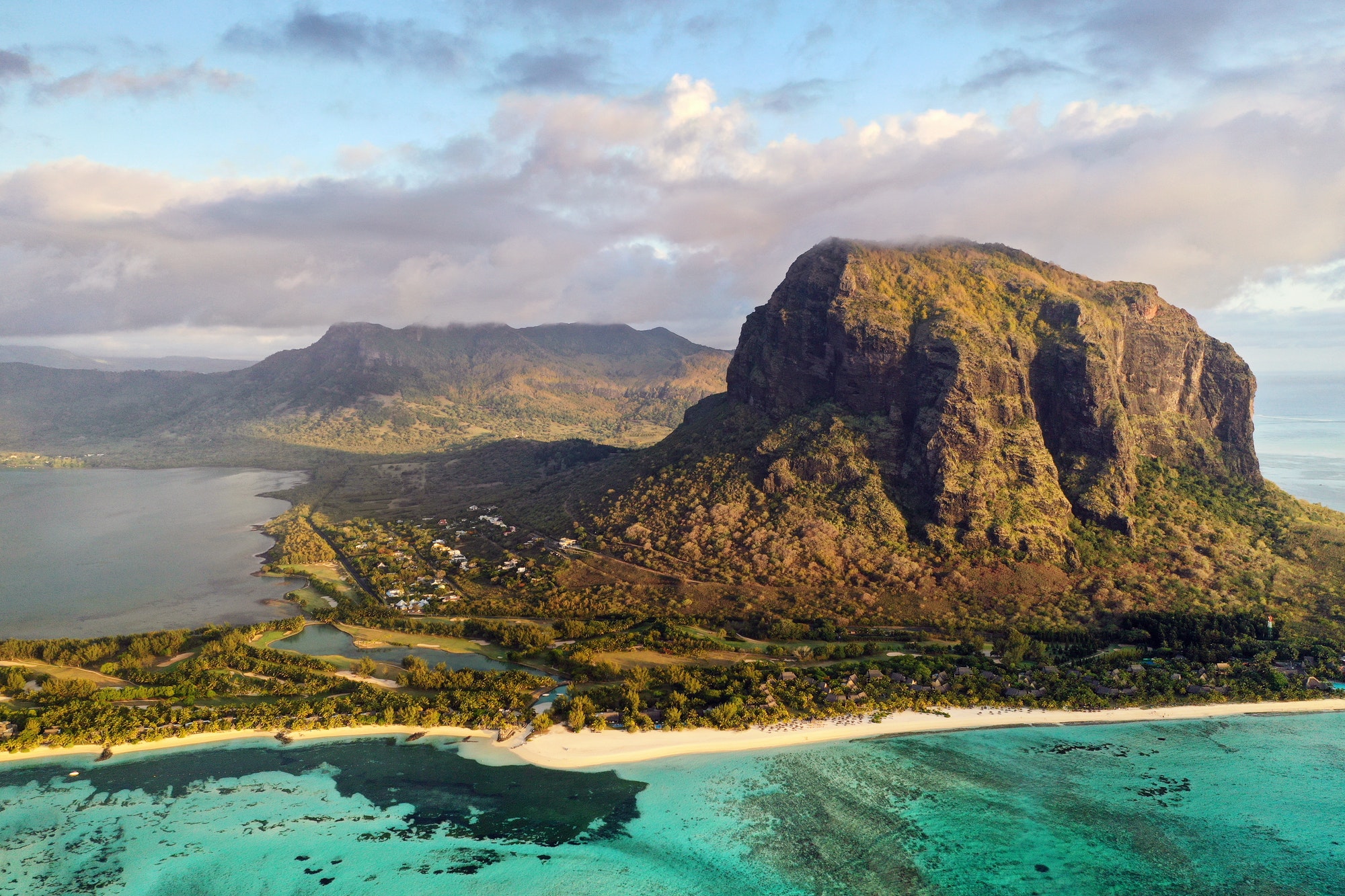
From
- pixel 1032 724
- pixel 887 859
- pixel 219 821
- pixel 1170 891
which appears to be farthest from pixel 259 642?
pixel 1170 891

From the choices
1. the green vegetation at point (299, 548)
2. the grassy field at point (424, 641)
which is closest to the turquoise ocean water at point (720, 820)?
the grassy field at point (424, 641)

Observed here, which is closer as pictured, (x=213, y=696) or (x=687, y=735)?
(x=687, y=735)

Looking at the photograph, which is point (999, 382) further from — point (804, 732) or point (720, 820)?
point (720, 820)

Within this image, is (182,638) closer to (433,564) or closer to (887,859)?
(433,564)

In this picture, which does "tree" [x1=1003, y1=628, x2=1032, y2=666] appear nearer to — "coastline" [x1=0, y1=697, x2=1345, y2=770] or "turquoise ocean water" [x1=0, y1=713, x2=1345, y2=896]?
"coastline" [x1=0, y1=697, x2=1345, y2=770]

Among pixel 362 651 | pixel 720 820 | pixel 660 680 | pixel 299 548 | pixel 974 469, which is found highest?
pixel 974 469

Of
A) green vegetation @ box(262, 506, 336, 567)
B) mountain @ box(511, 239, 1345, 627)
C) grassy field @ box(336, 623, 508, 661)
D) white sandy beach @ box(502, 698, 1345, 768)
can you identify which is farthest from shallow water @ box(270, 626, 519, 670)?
green vegetation @ box(262, 506, 336, 567)

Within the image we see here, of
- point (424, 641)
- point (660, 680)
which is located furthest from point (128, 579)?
point (660, 680)
